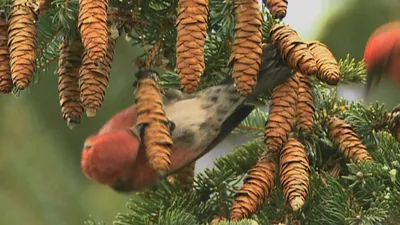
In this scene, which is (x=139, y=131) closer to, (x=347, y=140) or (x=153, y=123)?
(x=153, y=123)

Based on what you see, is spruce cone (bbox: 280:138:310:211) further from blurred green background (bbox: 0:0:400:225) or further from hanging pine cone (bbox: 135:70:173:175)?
blurred green background (bbox: 0:0:400:225)

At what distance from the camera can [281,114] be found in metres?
0.69

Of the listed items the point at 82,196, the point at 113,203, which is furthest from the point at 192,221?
the point at 82,196

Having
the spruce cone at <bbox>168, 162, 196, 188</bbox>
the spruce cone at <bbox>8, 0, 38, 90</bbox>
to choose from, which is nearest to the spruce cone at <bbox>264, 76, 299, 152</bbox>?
the spruce cone at <bbox>168, 162, 196, 188</bbox>

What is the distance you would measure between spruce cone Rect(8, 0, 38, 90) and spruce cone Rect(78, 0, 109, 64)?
63 millimetres

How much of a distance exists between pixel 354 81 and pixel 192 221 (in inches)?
10.9

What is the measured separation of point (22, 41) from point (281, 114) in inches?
10.0

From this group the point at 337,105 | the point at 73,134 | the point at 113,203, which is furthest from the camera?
the point at 73,134

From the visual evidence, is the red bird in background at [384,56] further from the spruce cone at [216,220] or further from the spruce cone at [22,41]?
the spruce cone at [22,41]

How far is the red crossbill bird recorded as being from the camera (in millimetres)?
612

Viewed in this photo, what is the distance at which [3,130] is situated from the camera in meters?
2.03

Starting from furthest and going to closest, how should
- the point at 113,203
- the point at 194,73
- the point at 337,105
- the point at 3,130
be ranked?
the point at 3,130 < the point at 113,203 < the point at 337,105 < the point at 194,73

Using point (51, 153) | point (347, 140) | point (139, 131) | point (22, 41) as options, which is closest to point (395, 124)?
point (347, 140)

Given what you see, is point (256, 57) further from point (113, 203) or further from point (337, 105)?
point (113, 203)
